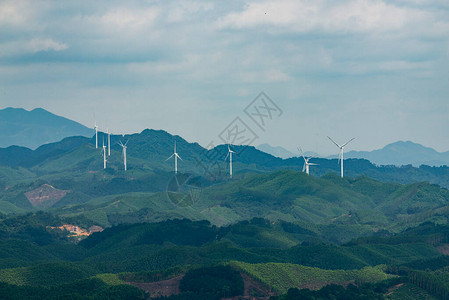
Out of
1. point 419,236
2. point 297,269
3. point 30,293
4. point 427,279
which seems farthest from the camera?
point 419,236

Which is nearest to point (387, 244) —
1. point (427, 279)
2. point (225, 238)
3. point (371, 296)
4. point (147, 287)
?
point (225, 238)

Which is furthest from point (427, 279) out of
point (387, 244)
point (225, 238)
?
point (225, 238)

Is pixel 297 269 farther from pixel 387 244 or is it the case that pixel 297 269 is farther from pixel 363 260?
pixel 387 244

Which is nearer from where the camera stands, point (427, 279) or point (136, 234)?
point (427, 279)

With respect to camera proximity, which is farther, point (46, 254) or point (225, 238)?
point (225, 238)

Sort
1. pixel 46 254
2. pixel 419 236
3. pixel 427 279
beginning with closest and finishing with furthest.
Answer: pixel 427 279 < pixel 46 254 < pixel 419 236

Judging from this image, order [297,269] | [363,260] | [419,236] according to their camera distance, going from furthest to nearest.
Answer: [419,236] < [363,260] < [297,269]

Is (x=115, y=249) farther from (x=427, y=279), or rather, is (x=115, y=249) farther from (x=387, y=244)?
(x=427, y=279)

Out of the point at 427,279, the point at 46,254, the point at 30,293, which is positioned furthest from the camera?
the point at 46,254
